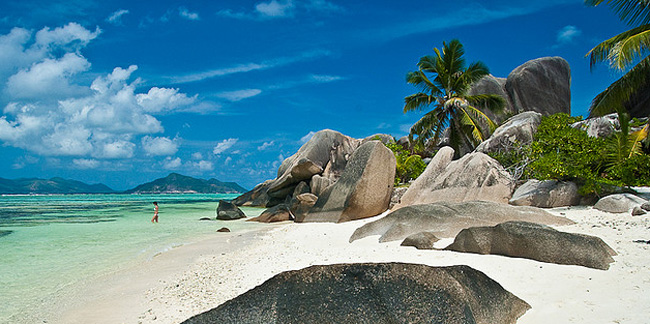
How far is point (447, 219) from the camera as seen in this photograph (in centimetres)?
657

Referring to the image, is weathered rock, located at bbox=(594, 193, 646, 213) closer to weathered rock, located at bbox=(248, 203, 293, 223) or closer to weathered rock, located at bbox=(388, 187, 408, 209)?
weathered rock, located at bbox=(388, 187, 408, 209)

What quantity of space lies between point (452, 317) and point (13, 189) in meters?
151

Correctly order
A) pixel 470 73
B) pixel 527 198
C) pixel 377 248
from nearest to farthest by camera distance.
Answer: pixel 377 248 → pixel 527 198 → pixel 470 73

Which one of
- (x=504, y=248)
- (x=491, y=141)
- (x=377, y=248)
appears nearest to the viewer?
(x=504, y=248)

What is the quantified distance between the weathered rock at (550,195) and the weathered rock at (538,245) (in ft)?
19.0

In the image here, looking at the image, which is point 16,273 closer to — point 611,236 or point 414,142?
point 611,236

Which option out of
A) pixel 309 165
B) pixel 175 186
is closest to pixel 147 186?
pixel 175 186

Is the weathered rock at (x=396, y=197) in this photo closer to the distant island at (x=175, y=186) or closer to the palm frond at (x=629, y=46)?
the palm frond at (x=629, y=46)

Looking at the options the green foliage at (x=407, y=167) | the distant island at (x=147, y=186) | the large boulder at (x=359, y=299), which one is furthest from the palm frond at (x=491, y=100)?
A: the distant island at (x=147, y=186)

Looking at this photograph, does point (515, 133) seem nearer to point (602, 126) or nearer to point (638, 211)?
point (602, 126)

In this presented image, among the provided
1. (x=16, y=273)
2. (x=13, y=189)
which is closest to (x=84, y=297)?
(x=16, y=273)

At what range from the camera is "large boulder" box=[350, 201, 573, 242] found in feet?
20.9

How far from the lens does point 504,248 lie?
4.55m

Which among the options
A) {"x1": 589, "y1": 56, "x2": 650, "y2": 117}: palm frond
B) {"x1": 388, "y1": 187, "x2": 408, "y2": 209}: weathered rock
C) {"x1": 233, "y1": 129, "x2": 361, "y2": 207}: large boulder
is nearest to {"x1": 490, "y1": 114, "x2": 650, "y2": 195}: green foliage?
{"x1": 589, "y1": 56, "x2": 650, "y2": 117}: palm frond
